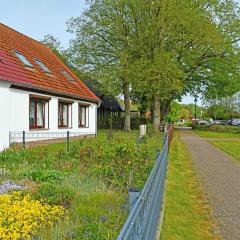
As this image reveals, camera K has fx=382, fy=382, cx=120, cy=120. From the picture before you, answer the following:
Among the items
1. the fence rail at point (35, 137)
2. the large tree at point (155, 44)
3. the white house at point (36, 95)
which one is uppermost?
the large tree at point (155, 44)

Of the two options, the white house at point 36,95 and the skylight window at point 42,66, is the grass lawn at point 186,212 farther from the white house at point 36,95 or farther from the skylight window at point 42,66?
the skylight window at point 42,66

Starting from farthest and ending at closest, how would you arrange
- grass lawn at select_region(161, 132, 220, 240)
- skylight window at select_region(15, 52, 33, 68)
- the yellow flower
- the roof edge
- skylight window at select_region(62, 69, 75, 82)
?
skylight window at select_region(62, 69, 75, 82) < skylight window at select_region(15, 52, 33, 68) < the roof edge < grass lawn at select_region(161, 132, 220, 240) < the yellow flower

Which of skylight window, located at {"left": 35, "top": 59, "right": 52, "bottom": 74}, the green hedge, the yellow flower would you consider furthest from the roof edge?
the green hedge

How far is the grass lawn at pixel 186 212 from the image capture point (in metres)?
5.98

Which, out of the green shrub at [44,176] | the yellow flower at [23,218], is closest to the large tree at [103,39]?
the green shrub at [44,176]

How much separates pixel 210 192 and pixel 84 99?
58.6 ft

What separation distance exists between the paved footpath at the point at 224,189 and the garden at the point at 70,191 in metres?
1.65

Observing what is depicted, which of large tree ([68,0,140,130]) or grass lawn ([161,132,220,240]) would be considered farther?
large tree ([68,0,140,130])

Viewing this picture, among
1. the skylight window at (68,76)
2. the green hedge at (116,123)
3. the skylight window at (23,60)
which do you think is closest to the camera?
the skylight window at (23,60)

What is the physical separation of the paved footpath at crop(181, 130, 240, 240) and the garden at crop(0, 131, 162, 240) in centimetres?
165

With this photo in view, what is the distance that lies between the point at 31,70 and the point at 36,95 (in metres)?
1.68

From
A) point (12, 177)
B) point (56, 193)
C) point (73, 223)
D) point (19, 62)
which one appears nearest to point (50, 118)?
point (19, 62)

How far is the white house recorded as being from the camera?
Result: 17050 millimetres

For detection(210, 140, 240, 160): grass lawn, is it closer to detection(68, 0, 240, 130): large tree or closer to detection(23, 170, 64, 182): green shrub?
detection(68, 0, 240, 130): large tree
